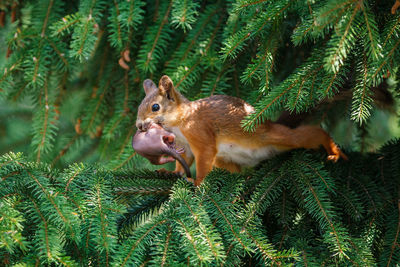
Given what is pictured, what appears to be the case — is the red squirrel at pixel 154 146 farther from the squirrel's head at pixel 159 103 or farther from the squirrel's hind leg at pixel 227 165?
the squirrel's hind leg at pixel 227 165

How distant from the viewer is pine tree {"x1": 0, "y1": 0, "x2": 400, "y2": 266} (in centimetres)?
135

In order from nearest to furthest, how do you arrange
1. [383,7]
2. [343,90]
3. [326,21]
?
[326,21] → [383,7] → [343,90]

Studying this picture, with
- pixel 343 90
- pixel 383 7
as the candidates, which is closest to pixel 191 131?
pixel 343 90

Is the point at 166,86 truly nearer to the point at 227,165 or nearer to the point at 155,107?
the point at 155,107

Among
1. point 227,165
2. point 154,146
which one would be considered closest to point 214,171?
point 154,146

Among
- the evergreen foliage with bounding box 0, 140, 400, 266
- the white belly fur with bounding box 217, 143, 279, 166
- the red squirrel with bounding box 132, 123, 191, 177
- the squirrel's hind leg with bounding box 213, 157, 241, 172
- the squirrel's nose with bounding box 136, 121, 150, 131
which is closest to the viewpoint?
the evergreen foliage with bounding box 0, 140, 400, 266

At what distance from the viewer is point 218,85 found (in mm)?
2211

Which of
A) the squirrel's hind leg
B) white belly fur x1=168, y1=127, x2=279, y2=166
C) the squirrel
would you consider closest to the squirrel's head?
the squirrel

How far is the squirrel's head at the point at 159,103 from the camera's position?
2.07 metres

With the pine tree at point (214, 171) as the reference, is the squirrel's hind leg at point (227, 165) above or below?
below

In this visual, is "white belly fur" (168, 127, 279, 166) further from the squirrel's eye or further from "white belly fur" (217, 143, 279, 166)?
the squirrel's eye

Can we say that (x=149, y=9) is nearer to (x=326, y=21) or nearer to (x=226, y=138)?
(x=226, y=138)

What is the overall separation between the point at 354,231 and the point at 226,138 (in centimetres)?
76

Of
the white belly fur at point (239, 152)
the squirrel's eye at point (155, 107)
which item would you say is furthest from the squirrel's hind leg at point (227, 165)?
the squirrel's eye at point (155, 107)
